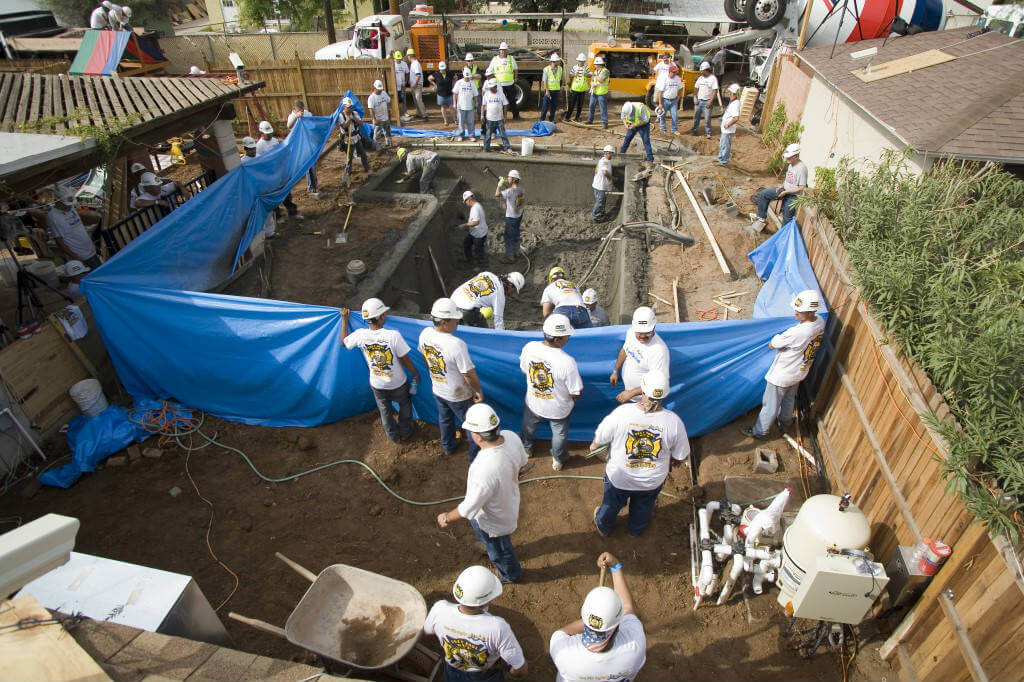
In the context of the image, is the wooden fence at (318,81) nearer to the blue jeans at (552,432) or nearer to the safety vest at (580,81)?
Answer: the safety vest at (580,81)

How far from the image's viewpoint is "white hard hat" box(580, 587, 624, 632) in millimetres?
2693

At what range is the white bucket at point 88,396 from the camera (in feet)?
20.5

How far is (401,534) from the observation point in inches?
206

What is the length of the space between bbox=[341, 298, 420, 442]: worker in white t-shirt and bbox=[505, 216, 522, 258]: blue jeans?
5.35m

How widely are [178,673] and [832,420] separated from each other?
5524 millimetres

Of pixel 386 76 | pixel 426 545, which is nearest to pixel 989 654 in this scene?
pixel 426 545

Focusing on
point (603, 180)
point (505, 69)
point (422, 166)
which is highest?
point (505, 69)

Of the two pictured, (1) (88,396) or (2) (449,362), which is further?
(1) (88,396)

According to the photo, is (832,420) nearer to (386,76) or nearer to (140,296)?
(140,296)

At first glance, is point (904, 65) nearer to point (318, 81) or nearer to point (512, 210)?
point (512, 210)

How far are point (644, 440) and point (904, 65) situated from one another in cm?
929

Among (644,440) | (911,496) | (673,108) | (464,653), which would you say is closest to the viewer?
(464,653)

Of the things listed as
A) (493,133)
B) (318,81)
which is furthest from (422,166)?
(318,81)

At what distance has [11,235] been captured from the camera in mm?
7059
